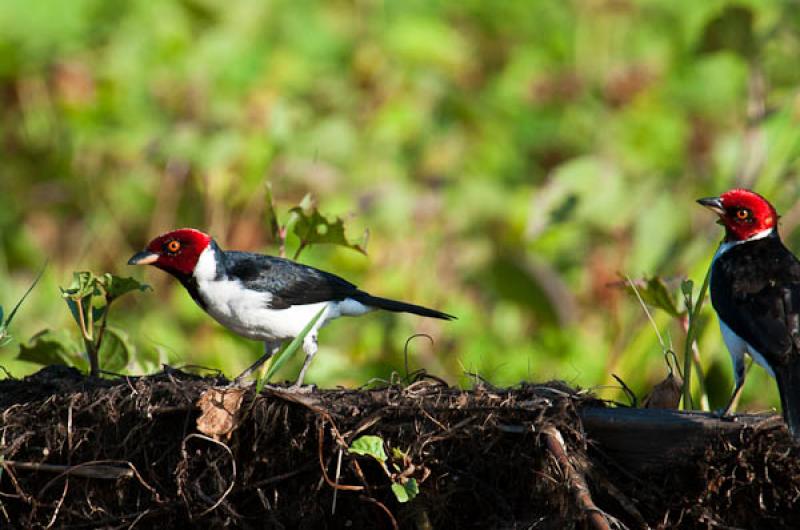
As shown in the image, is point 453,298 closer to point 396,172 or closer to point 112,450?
Result: point 396,172

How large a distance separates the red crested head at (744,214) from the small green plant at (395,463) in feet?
4.74

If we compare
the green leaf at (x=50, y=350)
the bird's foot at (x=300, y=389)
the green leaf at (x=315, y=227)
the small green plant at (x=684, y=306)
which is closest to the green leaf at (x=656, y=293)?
the small green plant at (x=684, y=306)

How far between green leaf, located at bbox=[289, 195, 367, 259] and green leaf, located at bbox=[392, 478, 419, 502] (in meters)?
1.33

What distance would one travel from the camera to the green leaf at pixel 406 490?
364 cm

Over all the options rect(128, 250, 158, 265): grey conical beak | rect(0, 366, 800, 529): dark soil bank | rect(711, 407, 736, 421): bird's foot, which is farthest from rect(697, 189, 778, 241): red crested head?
rect(128, 250, 158, 265): grey conical beak

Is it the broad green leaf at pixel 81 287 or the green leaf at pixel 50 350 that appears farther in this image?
the green leaf at pixel 50 350

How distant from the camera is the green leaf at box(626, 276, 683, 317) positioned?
4551 millimetres

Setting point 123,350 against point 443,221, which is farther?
point 443,221

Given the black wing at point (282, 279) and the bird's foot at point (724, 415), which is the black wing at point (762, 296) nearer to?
the bird's foot at point (724, 415)

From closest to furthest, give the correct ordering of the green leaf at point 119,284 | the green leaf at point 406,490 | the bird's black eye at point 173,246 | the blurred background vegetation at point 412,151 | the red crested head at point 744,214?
the green leaf at point 406,490 → the green leaf at point 119,284 → the red crested head at point 744,214 → the bird's black eye at point 173,246 → the blurred background vegetation at point 412,151

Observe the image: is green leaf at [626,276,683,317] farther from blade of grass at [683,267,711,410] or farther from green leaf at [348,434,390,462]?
green leaf at [348,434,390,462]

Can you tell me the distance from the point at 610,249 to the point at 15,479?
5.48m

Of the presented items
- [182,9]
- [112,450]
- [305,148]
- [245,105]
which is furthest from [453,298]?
[112,450]

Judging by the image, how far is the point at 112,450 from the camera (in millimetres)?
3920
